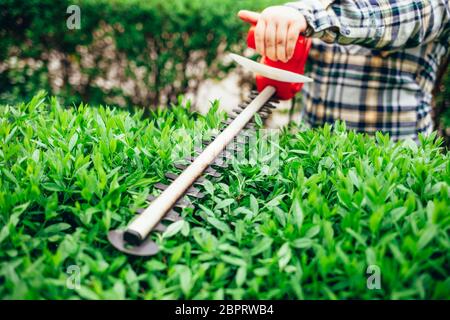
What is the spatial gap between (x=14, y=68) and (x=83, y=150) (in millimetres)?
3349

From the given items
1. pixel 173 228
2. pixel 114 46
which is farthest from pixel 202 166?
pixel 114 46

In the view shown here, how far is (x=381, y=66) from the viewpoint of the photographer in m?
2.58

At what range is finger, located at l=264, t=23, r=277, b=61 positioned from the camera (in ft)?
6.38

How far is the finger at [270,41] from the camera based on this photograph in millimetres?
1944

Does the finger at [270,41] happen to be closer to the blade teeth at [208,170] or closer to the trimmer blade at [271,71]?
the trimmer blade at [271,71]

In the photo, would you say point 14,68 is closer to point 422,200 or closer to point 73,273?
point 73,273

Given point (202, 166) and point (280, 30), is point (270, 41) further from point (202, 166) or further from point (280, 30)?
point (202, 166)

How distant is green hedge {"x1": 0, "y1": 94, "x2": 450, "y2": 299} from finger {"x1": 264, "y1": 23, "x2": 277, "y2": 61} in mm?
485

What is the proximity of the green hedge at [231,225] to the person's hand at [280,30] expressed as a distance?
0.49 metres

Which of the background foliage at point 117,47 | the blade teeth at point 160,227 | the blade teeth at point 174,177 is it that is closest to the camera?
the blade teeth at point 160,227

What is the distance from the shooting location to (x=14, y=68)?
4.52 metres

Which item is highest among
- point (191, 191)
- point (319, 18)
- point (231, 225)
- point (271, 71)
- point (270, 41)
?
point (319, 18)

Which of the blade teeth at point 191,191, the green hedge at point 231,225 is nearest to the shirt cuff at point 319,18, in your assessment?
the green hedge at point 231,225

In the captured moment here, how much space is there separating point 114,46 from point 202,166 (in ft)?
11.7
